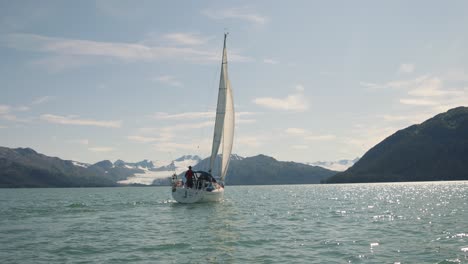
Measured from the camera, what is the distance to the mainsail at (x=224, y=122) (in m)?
64.5

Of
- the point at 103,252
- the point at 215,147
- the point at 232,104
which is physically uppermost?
the point at 232,104

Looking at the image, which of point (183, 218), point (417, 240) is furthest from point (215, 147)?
point (417, 240)

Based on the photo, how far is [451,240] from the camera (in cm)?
2650

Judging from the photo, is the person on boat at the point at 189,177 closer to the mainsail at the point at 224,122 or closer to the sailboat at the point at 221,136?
the sailboat at the point at 221,136

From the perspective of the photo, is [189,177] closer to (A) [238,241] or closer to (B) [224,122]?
(B) [224,122]

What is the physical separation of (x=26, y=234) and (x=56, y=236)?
10.6ft

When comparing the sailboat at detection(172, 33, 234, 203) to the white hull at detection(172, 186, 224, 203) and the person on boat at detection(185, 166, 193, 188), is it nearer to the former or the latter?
the white hull at detection(172, 186, 224, 203)

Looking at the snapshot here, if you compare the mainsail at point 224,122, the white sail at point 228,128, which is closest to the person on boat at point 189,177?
the mainsail at point 224,122

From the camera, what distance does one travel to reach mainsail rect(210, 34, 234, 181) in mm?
64500

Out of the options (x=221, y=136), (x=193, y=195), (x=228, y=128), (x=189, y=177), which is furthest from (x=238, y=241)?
(x=228, y=128)


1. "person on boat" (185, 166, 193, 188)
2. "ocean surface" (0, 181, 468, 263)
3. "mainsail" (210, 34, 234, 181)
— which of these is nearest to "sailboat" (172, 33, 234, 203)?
"mainsail" (210, 34, 234, 181)

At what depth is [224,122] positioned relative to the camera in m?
64.6

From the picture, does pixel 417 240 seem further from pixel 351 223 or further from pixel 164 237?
pixel 164 237

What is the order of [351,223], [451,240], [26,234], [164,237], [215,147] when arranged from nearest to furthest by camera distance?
[451,240] → [164,237] → [26,234] → [351,223] → [215,147]
